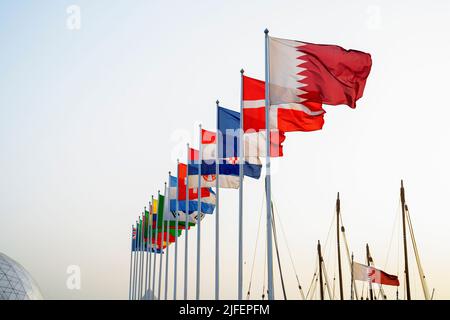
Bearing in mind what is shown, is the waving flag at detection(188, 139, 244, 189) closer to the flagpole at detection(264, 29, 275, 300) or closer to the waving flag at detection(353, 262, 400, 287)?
the flagpole at detection(264, 29, 275, 300)

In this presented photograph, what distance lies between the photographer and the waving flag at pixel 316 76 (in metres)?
19.6

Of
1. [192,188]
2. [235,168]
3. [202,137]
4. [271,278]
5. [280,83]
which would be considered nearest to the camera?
[271,278]

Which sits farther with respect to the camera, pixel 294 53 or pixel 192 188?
pixel 192 188

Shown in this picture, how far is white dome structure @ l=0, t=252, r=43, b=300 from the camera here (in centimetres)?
9094

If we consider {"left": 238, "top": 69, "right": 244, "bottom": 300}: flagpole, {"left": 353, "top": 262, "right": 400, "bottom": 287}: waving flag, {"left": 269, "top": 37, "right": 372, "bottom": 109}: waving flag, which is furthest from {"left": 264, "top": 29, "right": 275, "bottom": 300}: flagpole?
{"left": 353, "top": 262, "right": 400, "bottom": 287}: waving flag

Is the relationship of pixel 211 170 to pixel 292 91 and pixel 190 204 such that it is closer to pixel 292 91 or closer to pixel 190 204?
pixel 190 204

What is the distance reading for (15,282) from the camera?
309ft

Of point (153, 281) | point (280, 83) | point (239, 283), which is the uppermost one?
point (280, 83)

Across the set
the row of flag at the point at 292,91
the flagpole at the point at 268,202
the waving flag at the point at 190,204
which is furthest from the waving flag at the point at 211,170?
the flagpole at the point at 268,202

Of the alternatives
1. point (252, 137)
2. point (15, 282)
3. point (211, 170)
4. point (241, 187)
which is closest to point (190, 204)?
point (211, 170)
